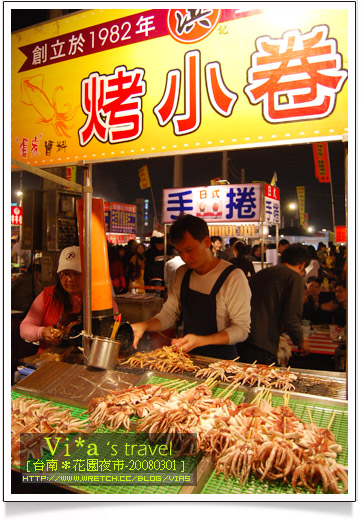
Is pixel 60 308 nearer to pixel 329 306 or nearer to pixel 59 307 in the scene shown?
pixel 59 307

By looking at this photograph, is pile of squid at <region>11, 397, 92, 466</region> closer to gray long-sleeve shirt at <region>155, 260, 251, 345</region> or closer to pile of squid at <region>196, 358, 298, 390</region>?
pile of squid at <region>196, 358, 298, 390</region>

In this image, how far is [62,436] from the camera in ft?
5.98

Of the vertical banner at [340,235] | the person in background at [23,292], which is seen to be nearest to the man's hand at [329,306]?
the person in background at [23,292]

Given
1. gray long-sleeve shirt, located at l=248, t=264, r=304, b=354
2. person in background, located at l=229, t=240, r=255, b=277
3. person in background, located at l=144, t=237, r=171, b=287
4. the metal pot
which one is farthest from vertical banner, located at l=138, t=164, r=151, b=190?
the metal pot

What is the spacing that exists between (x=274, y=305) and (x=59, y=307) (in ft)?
6.31

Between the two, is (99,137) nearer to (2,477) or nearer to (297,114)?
(297,114)

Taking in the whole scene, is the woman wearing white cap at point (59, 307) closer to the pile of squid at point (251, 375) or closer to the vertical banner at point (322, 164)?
the pile of squid at point (251, 375)

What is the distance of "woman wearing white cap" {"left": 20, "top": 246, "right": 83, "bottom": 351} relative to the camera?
116 inches

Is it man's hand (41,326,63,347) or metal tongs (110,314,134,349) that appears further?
man's hand (41,326,63,347)

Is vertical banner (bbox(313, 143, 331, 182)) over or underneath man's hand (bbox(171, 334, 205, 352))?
over

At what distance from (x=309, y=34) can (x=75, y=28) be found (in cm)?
158

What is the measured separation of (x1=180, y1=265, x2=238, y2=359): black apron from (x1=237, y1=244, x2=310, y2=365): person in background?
46 cm

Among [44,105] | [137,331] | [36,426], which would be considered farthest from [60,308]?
[44,105]
